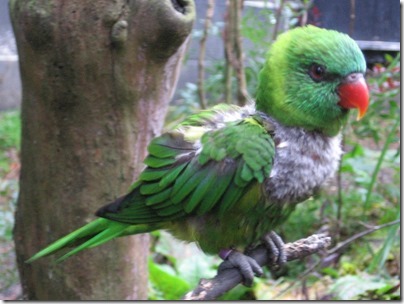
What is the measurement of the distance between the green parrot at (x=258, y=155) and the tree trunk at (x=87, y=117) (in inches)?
12.3

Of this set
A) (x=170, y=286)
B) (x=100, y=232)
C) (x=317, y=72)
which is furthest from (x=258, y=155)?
(x=170, y=286)

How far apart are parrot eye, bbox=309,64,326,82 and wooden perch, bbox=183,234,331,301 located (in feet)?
A: 1.17

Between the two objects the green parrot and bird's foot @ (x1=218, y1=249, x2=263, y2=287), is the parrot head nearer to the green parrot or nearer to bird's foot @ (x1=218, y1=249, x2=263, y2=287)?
the green parrot

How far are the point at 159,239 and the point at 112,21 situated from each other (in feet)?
4.10

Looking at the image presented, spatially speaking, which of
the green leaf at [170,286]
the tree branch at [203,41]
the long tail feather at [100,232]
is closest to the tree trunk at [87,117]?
the long tail feather at [100,232]

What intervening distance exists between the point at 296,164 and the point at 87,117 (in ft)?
1.93

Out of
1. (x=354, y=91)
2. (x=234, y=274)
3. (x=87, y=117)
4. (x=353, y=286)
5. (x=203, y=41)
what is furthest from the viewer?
(x=203, y=41)

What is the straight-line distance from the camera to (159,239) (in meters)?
2.40

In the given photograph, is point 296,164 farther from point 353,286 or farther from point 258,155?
point 353,286

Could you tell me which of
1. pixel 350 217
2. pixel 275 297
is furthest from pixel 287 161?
pixel 350 217

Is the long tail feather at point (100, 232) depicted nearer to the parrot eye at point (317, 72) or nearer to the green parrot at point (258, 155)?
the green parrot at point (258, 155)

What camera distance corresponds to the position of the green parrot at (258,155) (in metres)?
1.05

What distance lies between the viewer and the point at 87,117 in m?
1.42

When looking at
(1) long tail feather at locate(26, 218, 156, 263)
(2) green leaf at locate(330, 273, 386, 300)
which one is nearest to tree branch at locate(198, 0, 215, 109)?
(2) green leaf at locate(330, 273, 386, 300)
